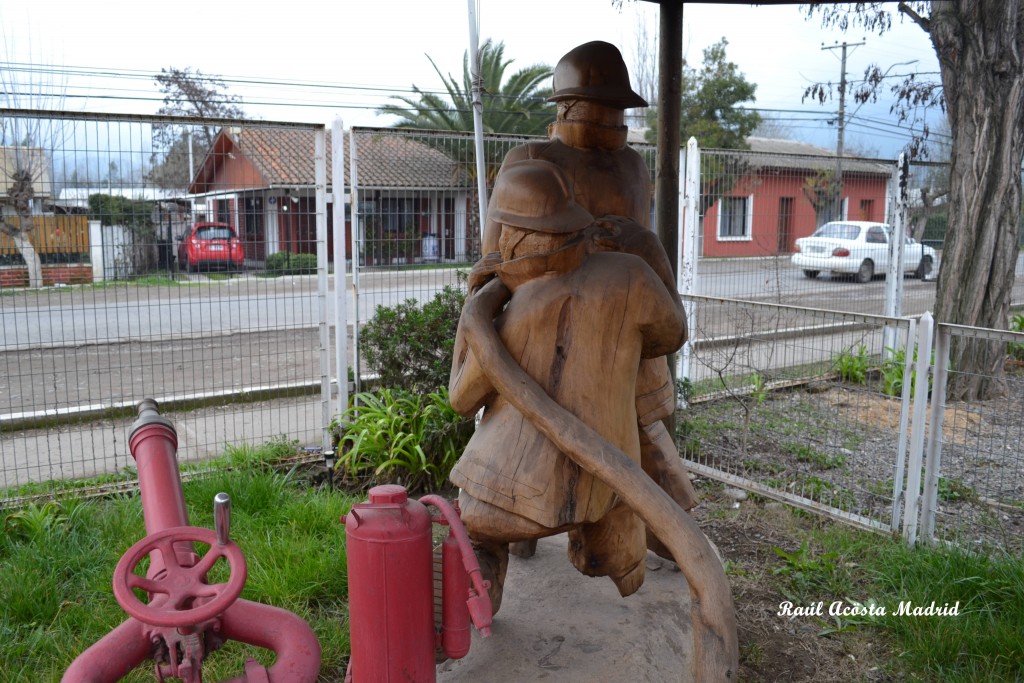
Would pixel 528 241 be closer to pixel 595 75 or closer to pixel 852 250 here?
pixel 595 75

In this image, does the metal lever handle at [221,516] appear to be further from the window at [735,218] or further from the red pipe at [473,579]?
the window at [735,218]

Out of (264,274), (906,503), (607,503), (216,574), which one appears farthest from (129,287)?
(906,503)

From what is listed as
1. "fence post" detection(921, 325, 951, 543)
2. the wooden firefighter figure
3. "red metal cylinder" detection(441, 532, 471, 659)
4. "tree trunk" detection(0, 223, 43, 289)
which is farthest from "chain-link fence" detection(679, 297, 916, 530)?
"tree trunk" detection(0, 223, 43, 289)

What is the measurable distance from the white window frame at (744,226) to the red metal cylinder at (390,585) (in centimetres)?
686

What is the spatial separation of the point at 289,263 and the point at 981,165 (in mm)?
5920

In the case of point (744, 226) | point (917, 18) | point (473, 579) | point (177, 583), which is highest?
point (917, 18)

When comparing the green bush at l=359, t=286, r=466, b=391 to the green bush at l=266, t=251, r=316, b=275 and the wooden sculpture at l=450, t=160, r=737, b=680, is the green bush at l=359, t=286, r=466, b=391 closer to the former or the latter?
the green bush at l=266, t=251, r=316, b=275

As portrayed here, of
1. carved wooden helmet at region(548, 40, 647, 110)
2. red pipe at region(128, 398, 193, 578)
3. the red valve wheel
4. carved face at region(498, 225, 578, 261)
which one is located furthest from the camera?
carved wooden helmet at region(548, 40, 647, 110)

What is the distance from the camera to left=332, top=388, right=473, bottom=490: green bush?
503 centimetres

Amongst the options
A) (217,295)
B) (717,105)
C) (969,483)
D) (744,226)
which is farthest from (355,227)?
(717,105)

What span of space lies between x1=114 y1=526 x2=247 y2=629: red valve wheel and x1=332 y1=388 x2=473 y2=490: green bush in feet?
10.3

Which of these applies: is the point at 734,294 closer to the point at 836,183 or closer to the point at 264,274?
the point at 836,183

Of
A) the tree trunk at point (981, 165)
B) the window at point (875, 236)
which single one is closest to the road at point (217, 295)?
the tree trunk at point (981, 165)

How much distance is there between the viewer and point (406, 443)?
504 cm
